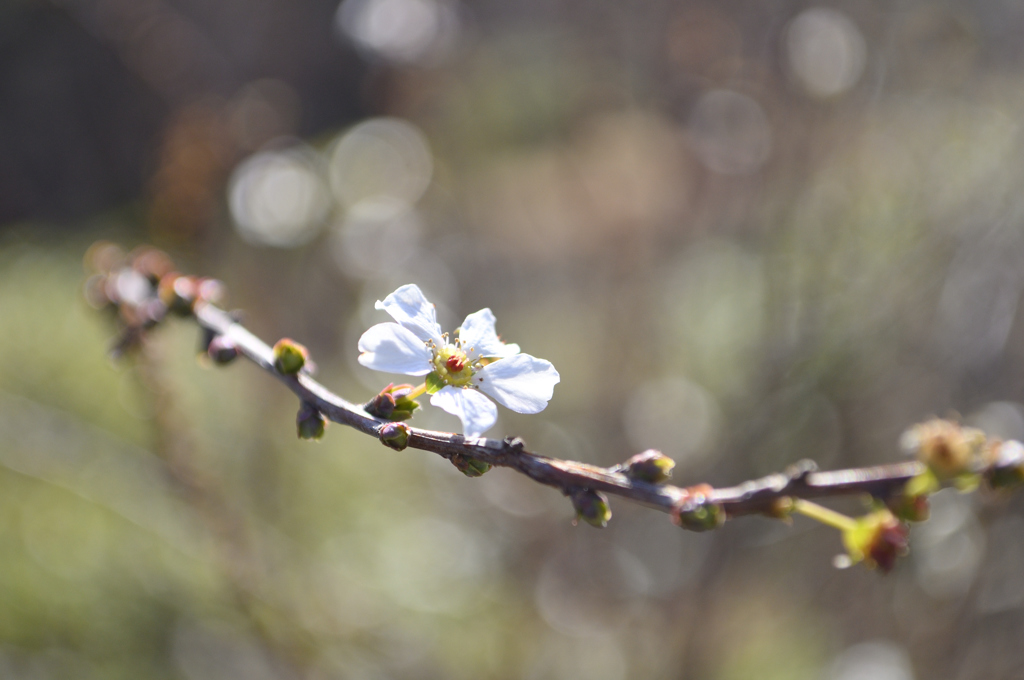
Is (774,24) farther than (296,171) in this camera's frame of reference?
No

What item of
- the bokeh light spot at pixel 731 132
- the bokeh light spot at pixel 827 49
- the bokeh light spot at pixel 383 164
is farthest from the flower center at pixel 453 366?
the bokeh light spot at pixel 383 164

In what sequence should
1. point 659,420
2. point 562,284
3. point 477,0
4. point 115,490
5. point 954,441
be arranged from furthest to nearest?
point 477,0
point 562,284
point 659,420
point 115,490
point 954,441

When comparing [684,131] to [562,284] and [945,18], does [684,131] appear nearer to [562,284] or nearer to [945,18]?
[562,284]

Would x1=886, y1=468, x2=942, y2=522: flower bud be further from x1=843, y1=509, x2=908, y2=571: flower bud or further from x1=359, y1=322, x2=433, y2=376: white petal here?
x1=359, y1=322, x2=433, y2=376: white petal

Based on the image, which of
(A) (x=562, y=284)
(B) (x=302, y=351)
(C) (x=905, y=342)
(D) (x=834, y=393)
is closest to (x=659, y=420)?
(D) (x=834, y=393)

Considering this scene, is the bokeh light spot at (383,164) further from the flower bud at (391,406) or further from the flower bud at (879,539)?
the flower bud at (879,539)

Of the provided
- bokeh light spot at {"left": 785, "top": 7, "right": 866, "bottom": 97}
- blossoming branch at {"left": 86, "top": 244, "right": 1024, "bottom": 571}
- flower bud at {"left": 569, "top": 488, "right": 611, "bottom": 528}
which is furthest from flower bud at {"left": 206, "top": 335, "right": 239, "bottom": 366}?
bokeh light spot at {"left": 785, "top": 7, "right": 866, "bottom": 97}
